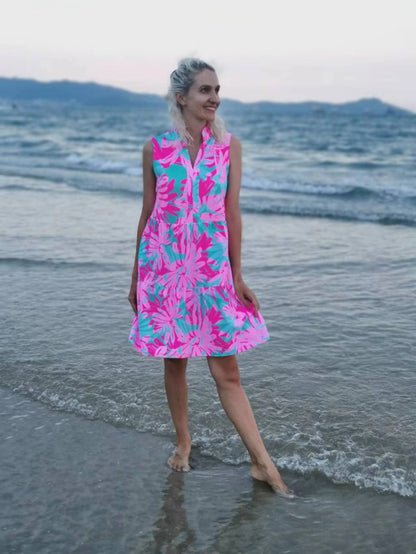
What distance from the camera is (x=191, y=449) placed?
3.71 metres

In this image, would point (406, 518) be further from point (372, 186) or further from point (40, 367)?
point (372, 186)

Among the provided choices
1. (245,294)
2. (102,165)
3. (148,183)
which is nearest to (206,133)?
(148,183)

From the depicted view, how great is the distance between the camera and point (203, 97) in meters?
3.08

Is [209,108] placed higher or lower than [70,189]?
higher

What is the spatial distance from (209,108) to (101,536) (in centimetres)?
187

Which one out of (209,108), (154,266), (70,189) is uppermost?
(209,108)

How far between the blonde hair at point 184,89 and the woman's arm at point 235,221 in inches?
3.7

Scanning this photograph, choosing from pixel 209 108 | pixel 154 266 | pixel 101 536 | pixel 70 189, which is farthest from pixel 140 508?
pixel 70 189

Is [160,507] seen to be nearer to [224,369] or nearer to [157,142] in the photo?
[224,369]

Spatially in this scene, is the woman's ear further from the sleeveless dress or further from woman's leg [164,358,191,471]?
woman's leg [164,358,191,471]

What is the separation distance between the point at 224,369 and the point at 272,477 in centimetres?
55

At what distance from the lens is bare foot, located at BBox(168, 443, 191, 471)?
3477 millimetres

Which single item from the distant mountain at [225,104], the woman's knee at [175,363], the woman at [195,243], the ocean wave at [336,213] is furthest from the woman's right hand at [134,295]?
the distant mountain at [225,104]

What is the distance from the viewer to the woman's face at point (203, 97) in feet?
10.1
